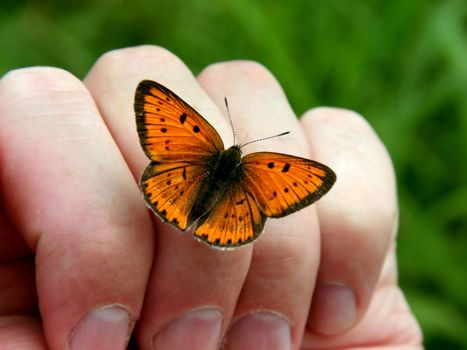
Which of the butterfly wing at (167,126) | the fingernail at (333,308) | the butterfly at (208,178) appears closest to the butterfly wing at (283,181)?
the butterfly at (208,178)

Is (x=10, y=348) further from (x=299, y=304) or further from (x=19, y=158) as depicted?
(x=299, y=304)

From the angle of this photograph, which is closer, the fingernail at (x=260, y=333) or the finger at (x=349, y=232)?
the fingernail at (x=260, y=333)

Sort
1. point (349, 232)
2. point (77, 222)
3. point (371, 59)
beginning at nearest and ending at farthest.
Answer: point (77, 222) → point (349, 232) → point (371, 59)

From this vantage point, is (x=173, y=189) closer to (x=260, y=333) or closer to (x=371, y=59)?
(x=260, y=333)

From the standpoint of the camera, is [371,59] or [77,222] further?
[371,59]

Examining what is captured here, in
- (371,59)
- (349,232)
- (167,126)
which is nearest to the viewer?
(167,126)

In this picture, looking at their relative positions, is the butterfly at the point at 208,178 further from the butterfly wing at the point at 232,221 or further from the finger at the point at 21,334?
the finger at the point at 21,334

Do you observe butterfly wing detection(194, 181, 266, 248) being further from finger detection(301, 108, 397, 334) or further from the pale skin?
finger detection(301, 108, 397, 334)

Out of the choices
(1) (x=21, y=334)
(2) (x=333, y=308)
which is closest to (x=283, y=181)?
(2) (x=333, y=308)
